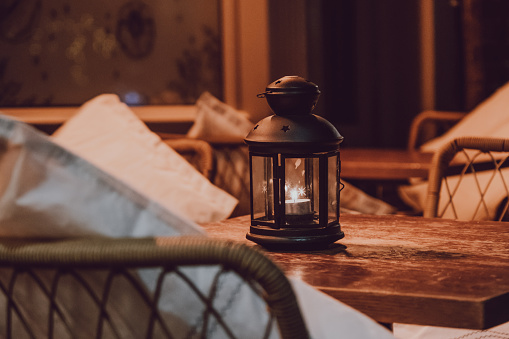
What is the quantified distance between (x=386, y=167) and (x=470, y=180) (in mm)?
293

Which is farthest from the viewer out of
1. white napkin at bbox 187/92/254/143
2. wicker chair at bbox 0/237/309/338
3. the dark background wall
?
the dark background wall

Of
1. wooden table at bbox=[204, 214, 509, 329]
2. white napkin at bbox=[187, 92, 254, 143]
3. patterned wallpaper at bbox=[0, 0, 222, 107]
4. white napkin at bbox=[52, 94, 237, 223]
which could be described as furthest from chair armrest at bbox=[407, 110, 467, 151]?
wooden table at bbox=[204, 214, 509, 329]

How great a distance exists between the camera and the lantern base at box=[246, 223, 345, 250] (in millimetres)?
1178

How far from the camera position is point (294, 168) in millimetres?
1227

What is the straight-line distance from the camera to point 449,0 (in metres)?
4.77

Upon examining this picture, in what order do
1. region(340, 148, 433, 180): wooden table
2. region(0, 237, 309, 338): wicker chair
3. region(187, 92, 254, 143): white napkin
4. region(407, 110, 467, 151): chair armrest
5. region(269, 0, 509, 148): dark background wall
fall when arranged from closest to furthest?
region(0, 237, 309, 338): wicker chair, region(187, 92, 254, 143): white napkin, region(340, 148, 433, 180): wooden table, region(407, 110, 467, 151): chair armrest, region(269, 0, 509, 148): dark background wall

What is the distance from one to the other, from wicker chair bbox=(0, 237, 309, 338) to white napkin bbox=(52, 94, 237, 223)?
1067 millimetres

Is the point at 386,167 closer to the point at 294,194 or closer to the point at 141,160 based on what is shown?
the point at 141,160

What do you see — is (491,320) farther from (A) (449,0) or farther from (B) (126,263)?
(A) (449,0)

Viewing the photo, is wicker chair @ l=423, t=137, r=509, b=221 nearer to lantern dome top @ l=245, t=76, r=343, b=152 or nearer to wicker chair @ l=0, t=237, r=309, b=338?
lantern dome top @ l=245, t=76, r=343, b=152

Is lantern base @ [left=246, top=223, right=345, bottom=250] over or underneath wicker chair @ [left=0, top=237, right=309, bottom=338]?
underneath

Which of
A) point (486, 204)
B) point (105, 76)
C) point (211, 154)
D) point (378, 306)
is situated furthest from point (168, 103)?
point (378, 306)

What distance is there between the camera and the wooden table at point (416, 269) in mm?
851

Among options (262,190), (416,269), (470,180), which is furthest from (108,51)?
(416,269)
